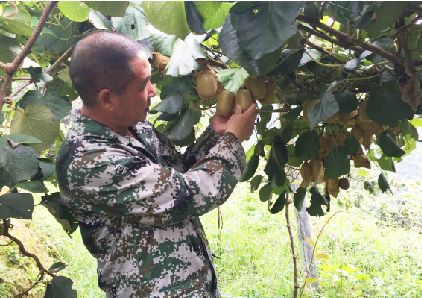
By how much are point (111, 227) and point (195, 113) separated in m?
0.36

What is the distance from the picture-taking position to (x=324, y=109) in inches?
42.9

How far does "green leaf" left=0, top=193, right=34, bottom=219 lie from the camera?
131 cm

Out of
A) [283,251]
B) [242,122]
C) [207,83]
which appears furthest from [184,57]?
[283,251]

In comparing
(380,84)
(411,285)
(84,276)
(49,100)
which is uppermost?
(411,285)

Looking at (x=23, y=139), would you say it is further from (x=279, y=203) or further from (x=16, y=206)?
(x=279, y=203)

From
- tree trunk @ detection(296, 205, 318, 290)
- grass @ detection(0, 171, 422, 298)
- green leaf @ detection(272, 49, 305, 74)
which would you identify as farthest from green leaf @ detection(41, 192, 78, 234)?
tree trunk @ detection(296, 205, 318, 290)

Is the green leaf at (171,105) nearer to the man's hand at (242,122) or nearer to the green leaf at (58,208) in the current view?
the man's hand at (242,122)

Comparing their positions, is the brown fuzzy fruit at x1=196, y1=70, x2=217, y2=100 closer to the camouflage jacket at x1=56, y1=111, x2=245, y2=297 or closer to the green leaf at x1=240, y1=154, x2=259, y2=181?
the camouflage jacket at x1=56, y1=111, x2=245, y2=297

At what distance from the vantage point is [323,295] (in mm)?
3303

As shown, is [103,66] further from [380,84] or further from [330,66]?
[380,84]

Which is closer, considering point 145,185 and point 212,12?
point 212,12

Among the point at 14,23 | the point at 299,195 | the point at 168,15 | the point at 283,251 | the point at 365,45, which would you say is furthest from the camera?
the point at 283,251

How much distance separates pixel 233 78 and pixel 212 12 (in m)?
0.26

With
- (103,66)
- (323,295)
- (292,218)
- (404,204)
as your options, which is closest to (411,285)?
(323,295)
